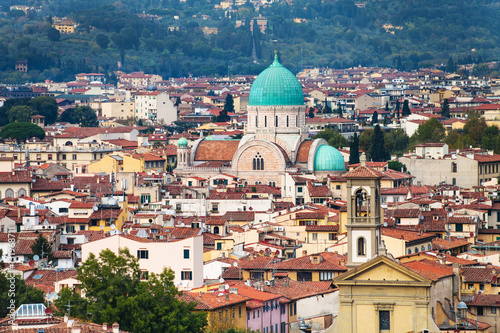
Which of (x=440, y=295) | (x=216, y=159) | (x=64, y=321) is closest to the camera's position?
(x=64, y=321)

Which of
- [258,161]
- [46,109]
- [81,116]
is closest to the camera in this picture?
[258,161]

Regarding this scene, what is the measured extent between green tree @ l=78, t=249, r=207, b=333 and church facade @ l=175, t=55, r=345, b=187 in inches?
1870

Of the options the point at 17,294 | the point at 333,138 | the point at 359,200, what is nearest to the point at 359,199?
the point at 359,200

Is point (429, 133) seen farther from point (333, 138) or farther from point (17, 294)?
point (17, 294)

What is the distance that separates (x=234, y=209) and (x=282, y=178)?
12094 millimetres

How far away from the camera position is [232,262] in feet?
160

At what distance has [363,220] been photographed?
37.6m

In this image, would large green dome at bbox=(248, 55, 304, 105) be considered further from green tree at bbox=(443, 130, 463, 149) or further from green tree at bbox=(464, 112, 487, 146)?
green tree at bbox=(464, 112, 487, 146)

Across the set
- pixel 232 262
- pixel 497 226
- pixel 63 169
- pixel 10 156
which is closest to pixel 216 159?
pixel 63 169

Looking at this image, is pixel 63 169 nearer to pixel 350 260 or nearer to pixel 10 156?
pixel 10 156

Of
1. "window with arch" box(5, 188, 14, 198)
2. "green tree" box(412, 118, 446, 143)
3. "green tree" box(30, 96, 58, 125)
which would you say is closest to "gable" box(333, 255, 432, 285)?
"window with arch" box(5, 188, 14, 198)

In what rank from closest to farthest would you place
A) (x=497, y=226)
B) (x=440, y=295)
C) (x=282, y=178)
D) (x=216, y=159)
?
(x=440, y=295)
(x=497, y=226)
(x=282, y=178)
(x=216, y=159)

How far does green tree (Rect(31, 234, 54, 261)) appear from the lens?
49.0 metres

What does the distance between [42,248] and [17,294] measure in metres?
10.7
